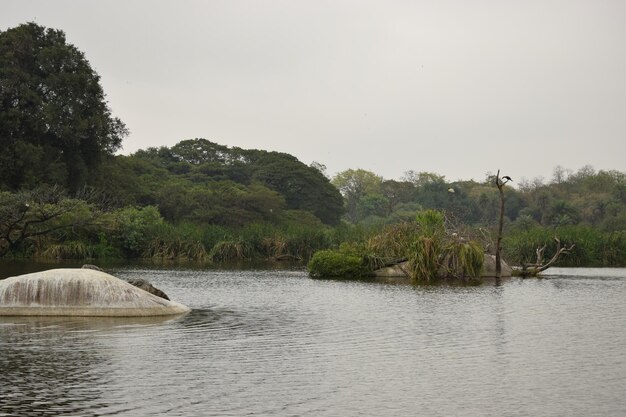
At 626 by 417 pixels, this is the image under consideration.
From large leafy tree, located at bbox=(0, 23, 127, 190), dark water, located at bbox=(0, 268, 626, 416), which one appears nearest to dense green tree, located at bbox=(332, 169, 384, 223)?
large leafy tree, located at bbox=(0, 23, 127, 190)

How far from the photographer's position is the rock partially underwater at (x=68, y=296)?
24.8 m

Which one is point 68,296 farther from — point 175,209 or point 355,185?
point 355,185

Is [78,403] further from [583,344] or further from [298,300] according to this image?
[298,300]

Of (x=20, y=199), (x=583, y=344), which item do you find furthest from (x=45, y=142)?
(x=583, y=344)

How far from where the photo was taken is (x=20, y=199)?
45938mm

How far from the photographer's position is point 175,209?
7944 cm

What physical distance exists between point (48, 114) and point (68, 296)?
3778cm

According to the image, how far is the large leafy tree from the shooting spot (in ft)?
193

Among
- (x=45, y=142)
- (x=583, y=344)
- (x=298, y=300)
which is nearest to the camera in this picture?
(x=583, y=344)

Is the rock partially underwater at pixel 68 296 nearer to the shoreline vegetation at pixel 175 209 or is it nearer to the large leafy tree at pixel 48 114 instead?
the shoreline vegetation at pixel 175 209

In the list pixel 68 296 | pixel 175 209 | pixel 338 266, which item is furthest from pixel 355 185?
pixel 68 296

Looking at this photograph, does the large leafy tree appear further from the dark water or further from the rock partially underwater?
the rock partially underwater

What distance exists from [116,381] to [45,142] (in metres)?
49.1

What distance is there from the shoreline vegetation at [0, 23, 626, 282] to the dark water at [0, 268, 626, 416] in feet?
47.5
